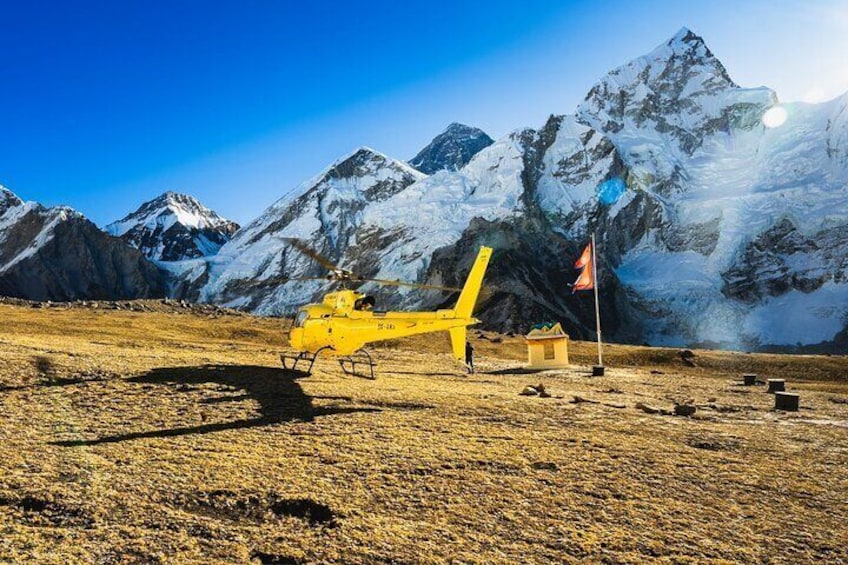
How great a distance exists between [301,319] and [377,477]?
12161mm

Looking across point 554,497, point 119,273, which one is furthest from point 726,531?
point 119,273

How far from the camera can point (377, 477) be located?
7.38m

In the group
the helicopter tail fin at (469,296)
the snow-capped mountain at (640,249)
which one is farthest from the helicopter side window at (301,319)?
the snow-capped mountain at (640,249)

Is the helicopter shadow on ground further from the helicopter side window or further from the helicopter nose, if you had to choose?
the helicopter side window

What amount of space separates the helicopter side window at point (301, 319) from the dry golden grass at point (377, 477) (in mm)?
4443

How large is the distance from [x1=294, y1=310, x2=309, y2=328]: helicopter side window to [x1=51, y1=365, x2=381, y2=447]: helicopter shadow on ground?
191 centimetres

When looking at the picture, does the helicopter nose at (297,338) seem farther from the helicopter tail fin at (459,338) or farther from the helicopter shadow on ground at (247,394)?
the helicopter tail fin at (459,338)

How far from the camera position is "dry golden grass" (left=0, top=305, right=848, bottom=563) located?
17.9ft

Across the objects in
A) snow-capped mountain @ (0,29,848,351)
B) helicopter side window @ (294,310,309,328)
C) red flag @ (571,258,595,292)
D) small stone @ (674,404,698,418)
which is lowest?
small stone @ (674,404,698,418)

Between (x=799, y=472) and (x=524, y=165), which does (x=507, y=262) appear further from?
(x=799, y=472)

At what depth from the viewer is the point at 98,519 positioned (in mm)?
5492

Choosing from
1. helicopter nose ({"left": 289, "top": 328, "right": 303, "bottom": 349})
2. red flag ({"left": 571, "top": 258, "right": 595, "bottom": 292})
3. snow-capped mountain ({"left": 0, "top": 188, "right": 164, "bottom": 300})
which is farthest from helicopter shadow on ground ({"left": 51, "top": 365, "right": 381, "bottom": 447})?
snow-capped mountain ({"left": 0, "top": 188, "right": 164, "bottom": 300})

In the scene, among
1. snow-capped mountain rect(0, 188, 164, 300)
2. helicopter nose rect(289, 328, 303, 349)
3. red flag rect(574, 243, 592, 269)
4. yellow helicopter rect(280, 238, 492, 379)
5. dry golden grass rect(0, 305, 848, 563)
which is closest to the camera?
dry golden grass rect(0, 305, 848, 563)

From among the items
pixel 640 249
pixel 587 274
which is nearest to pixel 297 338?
pixel 587 274
